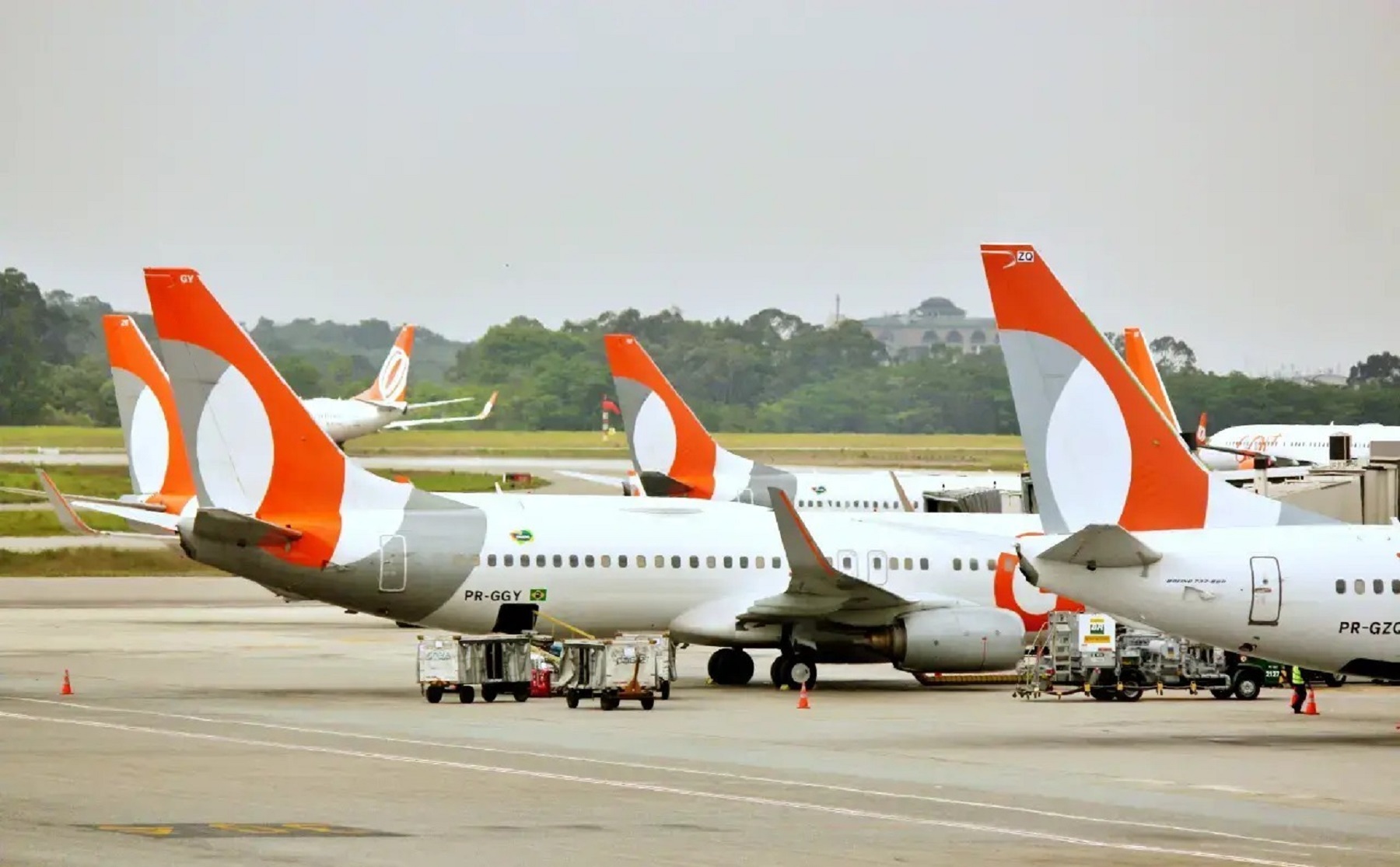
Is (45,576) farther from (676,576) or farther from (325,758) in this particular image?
(325,758)

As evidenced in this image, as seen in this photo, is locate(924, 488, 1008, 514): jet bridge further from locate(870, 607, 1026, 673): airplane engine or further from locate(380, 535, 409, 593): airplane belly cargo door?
locate(380, 535, 409, 593): airplane belly cargo door

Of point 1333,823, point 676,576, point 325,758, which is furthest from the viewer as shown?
point 676,576

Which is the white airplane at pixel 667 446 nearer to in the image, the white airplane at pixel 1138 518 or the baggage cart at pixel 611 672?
the baggage cart at pixel 611 672

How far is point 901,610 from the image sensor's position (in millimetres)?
37406

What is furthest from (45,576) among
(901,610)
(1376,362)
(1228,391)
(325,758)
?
(1376,362)

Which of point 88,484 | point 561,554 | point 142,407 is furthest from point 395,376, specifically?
point 561,554

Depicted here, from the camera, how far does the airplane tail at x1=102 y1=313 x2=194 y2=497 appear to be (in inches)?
2122

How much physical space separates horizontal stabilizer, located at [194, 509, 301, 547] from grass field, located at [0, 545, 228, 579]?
34.9 metres

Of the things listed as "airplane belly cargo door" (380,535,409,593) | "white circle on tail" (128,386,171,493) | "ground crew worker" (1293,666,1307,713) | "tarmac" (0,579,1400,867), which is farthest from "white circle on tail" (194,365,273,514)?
"white circle on tail" (128,386,171,493)

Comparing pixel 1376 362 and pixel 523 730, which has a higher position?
pixel 1376 362

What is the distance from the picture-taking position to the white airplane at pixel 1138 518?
27.5 m

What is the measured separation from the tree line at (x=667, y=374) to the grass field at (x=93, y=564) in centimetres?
7628

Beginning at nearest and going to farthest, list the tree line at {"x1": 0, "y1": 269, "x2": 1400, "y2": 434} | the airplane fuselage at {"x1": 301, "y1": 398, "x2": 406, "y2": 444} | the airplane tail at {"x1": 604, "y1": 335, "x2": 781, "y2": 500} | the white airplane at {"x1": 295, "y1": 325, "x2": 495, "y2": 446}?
1. the airplane tail at {"x1": 604, "y1": 335, "x2": 781, "y2": 500}
2. the airplane fuselage at {"x1": 301, "y1": 398, "x2": 406, "y2": 444}
3. the white airplane at {"x1": 295, "y1": 325, "x2": 495, "y2": 446}
4. the tree line at {"x1": 0, "y1": 269, "x2": 1400, "y2": 434}

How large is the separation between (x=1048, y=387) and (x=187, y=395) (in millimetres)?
14977
